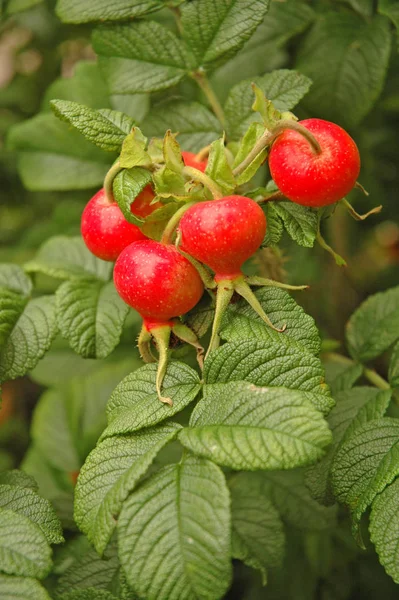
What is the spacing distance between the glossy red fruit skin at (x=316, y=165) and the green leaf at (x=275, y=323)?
194 millimetres

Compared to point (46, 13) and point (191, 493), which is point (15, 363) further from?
point (46, 13)

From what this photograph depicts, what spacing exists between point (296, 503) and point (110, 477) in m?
0.82

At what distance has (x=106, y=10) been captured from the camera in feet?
4.91

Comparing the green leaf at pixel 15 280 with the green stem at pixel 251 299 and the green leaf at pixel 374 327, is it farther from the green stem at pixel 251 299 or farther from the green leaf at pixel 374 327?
the green leaf at pixel 374 327

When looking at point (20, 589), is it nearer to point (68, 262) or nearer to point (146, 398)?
point (146, 398)

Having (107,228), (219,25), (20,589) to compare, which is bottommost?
(20,589)

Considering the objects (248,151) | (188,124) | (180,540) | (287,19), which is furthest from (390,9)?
(180,540)

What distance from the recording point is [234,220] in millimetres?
1104

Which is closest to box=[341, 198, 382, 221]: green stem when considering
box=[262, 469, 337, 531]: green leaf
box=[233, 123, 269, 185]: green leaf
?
box=[233, 123, 269, 185]: green leaf

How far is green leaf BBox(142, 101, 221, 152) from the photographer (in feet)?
5.25

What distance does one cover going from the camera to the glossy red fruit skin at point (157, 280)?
1.16 m

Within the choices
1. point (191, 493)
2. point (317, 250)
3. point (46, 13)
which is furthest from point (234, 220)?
point (46, 13)

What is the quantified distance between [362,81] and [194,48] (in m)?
0.50

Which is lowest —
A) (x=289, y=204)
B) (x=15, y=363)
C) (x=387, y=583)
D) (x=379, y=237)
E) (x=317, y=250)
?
(x=387, y=583)
